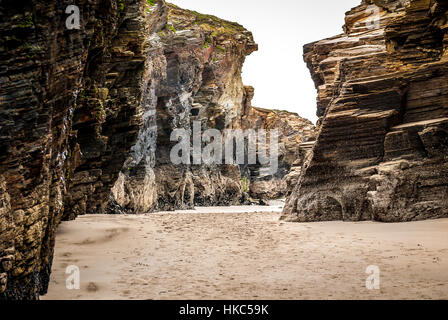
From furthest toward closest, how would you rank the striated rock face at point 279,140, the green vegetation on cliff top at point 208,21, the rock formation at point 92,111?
the striated rock face at point 279,140
the green vegetation on cliff top at point 208,21
the rock formation at point 92,111

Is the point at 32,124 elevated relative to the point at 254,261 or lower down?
elevated

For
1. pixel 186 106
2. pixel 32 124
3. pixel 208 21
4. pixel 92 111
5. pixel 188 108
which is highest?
pixel 208 21

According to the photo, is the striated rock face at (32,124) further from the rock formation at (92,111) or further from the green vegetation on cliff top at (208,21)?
the green vegetation on cliff top at (208,21)

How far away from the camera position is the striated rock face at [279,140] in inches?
2691

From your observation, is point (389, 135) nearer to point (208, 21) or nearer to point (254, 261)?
Answer: point (254, 261)

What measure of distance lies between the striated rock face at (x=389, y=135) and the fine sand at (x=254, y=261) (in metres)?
1.36

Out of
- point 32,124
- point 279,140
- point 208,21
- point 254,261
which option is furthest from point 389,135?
point 279,140

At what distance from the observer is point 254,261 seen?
10.8 meters

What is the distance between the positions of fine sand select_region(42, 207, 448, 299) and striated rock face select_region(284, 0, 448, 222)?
136 centimetres

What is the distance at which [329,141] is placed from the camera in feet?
60.7

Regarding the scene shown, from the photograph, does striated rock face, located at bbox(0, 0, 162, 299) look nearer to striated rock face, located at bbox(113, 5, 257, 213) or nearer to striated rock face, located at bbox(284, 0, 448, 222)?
striated rock face, located at bbox(284, 0, 448, 222)

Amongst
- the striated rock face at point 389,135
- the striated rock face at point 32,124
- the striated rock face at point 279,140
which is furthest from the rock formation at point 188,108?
the striated rock face at point 32,124

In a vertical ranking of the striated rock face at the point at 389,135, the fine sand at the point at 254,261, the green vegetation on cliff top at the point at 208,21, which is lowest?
the fine sand at the point at 254,261

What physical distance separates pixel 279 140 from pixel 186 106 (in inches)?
Answer: 1049
